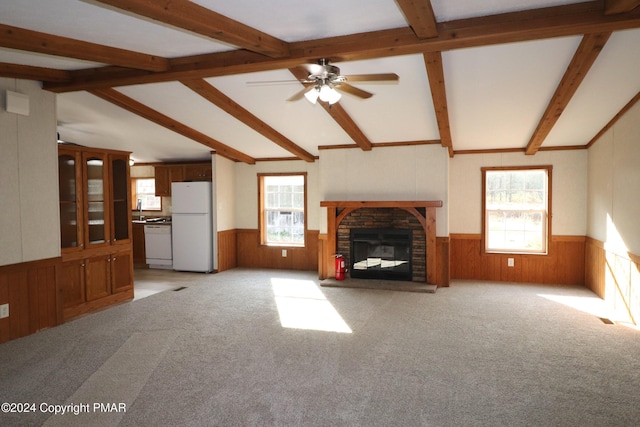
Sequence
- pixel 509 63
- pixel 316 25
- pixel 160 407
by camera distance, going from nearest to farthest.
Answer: pixel 160 407 < pixel 316 25 < pixel 509 63

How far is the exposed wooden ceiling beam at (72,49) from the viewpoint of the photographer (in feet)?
10.0

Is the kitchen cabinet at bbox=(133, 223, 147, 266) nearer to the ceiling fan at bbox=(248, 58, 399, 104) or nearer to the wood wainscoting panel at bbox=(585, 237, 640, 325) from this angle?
the ceiling fan at bbox=(248, 58, 399, 104)

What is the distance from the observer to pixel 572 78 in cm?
378

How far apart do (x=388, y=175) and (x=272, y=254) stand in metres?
2.84

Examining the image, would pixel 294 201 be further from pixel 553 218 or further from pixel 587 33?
pixel 587 33

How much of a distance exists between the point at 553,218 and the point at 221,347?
5.42m

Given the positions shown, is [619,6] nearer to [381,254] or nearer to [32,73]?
[381,254]

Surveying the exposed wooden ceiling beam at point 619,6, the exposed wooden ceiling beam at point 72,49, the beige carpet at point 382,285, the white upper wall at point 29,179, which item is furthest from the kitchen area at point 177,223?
the exposed wooden ceiling beam at point 619,6

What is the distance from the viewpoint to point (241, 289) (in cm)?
604

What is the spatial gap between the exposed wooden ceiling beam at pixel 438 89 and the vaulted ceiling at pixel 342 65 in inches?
0.7

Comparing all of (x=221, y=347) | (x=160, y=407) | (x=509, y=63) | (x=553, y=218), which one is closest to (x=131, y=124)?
(x=221, y=347)

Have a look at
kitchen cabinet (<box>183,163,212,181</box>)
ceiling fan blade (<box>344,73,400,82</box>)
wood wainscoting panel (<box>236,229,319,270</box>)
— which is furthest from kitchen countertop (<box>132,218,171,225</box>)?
ceiling fan blade (<box>344,73,400,82</box>)

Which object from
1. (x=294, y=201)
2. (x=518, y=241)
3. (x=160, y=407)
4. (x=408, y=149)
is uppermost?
(x=408, y=149)

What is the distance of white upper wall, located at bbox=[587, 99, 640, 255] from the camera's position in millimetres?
4426
